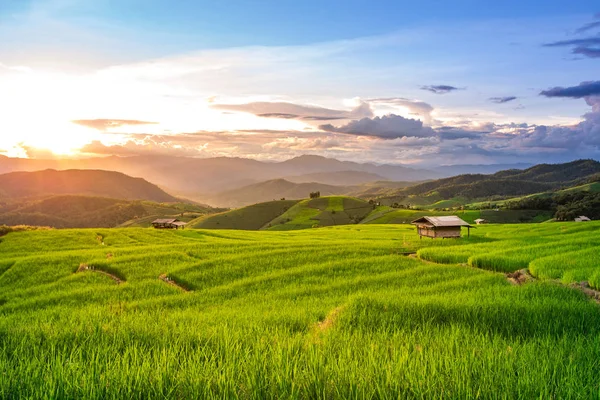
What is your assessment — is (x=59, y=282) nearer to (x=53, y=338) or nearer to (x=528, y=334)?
(x=53, y=338)

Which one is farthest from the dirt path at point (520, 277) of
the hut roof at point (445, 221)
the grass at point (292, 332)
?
the hut roof at point (445, 221)

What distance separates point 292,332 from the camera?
31.3 ft

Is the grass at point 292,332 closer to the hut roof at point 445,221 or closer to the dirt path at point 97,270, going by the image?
the dirt path at point 97,270

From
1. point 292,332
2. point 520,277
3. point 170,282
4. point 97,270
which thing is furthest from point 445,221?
point 292,332

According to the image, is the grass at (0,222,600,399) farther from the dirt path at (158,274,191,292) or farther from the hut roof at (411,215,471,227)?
the hut roof at (411,215,471,227)

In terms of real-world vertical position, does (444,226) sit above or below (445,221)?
below

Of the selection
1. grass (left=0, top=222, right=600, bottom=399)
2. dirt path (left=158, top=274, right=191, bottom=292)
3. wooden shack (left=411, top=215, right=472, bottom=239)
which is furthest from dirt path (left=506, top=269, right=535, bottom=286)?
wooden shack (left=411, top=215, right=472, bottom=239)

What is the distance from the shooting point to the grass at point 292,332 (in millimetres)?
4336

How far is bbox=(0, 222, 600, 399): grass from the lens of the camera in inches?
171

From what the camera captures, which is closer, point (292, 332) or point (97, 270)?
point (292, 332)

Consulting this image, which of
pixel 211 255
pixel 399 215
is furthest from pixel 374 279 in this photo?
pixel 399 215

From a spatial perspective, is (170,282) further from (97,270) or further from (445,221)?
(445,221)

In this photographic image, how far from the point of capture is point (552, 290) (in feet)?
A: 50.9

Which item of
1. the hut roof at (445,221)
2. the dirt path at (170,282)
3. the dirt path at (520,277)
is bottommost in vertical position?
the dirt path at (170,282)
